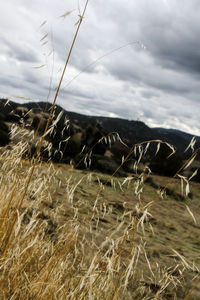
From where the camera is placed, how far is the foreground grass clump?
125 centimetres

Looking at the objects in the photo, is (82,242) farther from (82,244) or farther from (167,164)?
(167,164)

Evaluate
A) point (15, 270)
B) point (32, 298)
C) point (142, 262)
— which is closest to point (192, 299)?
point (142, 262)

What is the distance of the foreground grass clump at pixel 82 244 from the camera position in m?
1.25

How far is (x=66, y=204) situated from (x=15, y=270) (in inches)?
88.9

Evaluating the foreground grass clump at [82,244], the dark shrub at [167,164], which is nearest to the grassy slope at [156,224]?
the foreground grass clump at [82,244]

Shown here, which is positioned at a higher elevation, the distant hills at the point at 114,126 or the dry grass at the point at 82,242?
the distant hills at the point at 114,126

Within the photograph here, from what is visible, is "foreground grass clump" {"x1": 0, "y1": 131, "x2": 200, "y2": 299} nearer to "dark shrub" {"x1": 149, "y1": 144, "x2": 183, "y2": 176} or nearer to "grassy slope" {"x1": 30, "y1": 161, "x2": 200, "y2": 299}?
"grassy slope" {"x1": 30, "y1": 161, "x2": 200, "y2": 299}

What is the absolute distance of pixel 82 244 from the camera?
1793 mm

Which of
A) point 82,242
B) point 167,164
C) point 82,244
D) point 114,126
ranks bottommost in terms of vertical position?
point 167,164

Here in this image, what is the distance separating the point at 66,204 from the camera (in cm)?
356

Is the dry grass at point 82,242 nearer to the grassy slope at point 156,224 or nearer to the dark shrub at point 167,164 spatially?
the grassy slope at point 156,224

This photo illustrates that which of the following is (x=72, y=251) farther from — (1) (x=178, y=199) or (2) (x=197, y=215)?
(1) (x=178, y=199)

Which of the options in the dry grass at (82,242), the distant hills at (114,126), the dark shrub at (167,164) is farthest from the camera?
the dark shrub at (167,164)

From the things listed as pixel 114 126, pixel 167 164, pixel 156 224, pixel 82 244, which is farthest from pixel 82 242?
pixel 114 126
